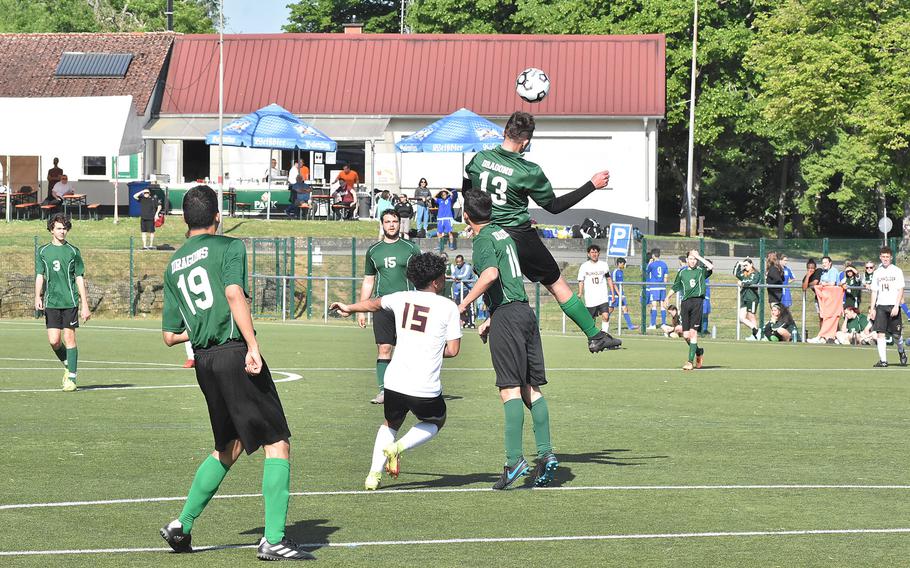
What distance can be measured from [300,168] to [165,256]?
41.1 ft

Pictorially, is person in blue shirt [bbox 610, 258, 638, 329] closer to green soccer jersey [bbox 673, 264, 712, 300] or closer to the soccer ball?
the soccer ball

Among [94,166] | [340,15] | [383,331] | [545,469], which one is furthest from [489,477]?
[340,15]

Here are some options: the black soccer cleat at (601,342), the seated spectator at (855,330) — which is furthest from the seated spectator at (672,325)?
the black soccer cleat at (601,342)

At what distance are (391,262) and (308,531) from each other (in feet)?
23.0

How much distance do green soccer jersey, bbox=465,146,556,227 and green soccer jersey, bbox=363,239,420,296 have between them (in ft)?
15.8

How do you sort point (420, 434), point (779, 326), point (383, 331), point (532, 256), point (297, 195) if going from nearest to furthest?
point (420, 434) → point (532, 256) → point (383, 331) → point (779, 326) → point (297, 195)

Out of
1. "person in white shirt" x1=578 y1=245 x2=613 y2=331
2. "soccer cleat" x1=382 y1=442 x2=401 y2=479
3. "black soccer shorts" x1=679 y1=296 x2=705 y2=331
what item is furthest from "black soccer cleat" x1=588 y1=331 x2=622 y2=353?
"person in white shirt" x1=578 y1=245 x2=613 y2=331

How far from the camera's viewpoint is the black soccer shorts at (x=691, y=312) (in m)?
22.7

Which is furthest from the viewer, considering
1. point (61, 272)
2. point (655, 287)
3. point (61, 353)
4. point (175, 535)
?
point (655, 287)

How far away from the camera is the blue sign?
133ft

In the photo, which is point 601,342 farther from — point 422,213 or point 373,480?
point 422,213

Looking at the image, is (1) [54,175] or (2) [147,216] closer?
(2) [147,216]

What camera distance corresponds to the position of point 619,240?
41.4 m

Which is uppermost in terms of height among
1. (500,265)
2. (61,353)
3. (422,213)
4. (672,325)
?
Result: (422,213)
